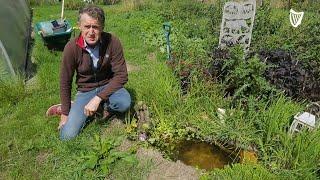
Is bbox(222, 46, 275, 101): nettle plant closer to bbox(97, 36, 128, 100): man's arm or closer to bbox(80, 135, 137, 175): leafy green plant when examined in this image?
bbox(97, 36, 128, 100): man's arm

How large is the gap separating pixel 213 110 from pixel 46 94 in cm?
255

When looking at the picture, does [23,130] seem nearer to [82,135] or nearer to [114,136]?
[82,135]

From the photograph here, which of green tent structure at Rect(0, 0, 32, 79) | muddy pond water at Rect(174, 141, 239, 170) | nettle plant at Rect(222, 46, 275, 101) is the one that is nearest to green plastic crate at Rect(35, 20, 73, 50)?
green tent structure at Rect(0, 0, 32, 79)

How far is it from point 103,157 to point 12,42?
11.2 ft

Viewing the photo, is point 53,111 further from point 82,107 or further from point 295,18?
point 295,18

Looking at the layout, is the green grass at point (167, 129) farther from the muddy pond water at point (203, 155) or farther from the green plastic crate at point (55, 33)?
the green plastic crate at point (55, 33)

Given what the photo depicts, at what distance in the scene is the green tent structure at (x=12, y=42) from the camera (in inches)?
217

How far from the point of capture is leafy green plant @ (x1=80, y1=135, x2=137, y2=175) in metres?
3.74

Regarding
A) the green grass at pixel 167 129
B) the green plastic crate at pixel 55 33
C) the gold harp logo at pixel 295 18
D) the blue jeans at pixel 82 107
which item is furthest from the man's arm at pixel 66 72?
the gold harp logo at pixel 295 18

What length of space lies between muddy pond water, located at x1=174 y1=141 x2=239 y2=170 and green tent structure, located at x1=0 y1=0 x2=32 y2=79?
289cm

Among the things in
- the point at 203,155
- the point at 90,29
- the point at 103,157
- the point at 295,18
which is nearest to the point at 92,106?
the point at 103,157

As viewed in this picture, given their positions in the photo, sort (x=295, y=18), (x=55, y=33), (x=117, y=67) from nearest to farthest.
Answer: (x=117, y=67) < (x=295, y=18) < (x=55, y=33)

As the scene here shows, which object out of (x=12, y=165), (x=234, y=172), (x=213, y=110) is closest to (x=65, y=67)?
(x=12, y=165)

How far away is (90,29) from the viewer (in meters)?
3.92
